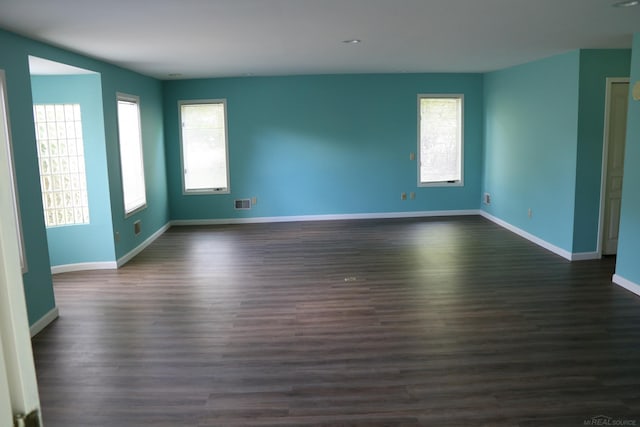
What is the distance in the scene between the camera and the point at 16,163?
402cm

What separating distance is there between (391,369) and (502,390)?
73cm

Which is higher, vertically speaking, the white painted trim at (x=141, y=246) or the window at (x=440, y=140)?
the window at (x=440, y=140)

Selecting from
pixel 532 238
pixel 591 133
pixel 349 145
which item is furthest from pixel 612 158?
pixel 349 145

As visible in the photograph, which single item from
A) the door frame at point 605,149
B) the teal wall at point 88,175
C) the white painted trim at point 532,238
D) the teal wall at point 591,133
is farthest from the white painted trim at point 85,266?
the door frame at point 605,149

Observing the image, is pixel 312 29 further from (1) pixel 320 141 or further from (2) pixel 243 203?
(2) pixel 243 203

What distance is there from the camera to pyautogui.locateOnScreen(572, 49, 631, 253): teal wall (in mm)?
5582

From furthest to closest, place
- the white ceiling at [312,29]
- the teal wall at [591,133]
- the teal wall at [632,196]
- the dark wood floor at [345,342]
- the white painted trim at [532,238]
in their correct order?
1. the white painted trim at [532,238]
2. the teal wall at [591,133]
3. the teal wall at [632,196]
4. the white ceiling at [312,29]
5. the dark wood floor at [345,342]

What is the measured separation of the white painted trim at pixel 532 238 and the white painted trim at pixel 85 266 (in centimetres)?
563

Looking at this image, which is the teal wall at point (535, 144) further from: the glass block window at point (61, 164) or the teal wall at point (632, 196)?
the glass block window at point (61, 164)

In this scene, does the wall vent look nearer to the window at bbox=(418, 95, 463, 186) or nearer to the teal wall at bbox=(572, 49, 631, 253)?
the window at bbox=(418, 95, 463, 186)

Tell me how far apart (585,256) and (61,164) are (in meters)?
6.47

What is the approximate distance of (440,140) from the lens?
28.7ft

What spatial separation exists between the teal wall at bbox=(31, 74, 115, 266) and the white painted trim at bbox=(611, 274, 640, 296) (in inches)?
228

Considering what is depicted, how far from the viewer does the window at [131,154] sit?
6.51 m
